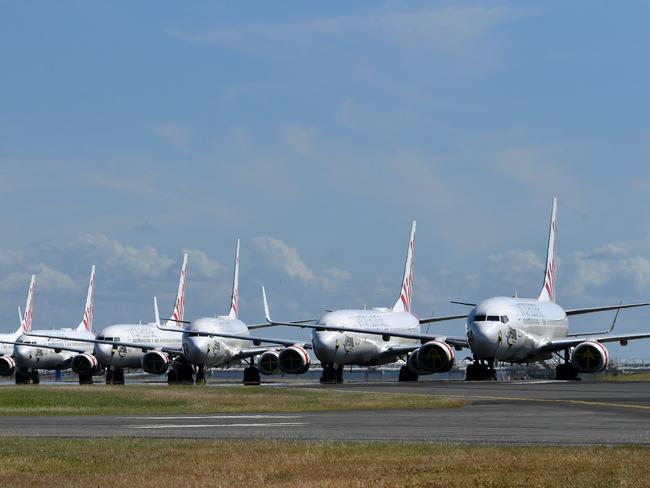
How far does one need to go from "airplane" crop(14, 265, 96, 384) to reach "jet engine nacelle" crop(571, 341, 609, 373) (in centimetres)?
5003

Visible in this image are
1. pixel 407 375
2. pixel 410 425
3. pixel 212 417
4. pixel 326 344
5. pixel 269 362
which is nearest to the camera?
pixel 410 425

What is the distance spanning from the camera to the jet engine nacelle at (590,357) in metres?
72.1

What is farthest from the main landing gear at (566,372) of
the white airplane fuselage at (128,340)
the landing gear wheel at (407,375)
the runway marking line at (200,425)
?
the runway marking line at (200,425)

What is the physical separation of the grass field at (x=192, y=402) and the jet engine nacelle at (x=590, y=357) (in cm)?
2419

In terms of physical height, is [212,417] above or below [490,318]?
below

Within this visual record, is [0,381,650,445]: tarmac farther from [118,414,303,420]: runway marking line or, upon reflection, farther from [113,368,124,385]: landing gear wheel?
[113,368,124,385]: landing gear wheel

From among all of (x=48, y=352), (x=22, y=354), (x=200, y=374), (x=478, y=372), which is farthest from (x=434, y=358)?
(x=22, y=354)

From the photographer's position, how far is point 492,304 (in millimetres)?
74812

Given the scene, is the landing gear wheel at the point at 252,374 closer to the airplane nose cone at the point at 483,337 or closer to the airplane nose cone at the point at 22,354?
the airplane nose cone at the point at 483,337

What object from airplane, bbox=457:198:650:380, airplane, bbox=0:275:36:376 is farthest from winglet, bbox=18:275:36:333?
airplane, bbox=457:198:650:380

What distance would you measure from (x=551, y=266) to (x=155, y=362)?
31153mm

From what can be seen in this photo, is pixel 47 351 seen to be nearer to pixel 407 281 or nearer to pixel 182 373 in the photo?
pixel 182 373

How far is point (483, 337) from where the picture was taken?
73250 mm

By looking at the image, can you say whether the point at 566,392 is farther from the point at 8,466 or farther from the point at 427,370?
the point at 8,466
